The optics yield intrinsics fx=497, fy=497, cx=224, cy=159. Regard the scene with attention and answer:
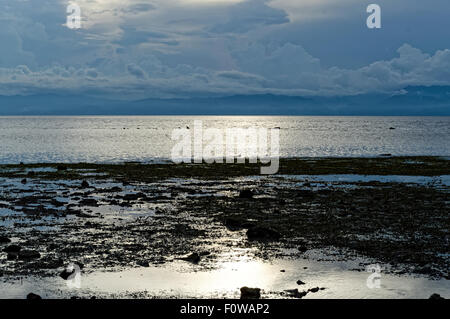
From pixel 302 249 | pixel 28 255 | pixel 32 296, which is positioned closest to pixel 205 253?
pixel 302 249

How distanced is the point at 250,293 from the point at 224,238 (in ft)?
28.7

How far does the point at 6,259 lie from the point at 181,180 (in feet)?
103

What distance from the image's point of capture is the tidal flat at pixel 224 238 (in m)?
19.1

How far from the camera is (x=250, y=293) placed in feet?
57.2

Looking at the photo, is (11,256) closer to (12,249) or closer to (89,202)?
(12,249)

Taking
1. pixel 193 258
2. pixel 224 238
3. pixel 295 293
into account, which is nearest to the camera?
pixel 295 293

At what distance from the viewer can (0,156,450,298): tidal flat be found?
19094 millimetres

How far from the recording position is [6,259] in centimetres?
2191

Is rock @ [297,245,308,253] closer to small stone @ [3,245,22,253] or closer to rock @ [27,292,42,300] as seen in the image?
rock @ [27,292,42,300]

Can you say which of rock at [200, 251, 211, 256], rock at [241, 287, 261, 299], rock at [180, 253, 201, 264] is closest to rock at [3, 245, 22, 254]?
rock at [180, 253, 201, 264]

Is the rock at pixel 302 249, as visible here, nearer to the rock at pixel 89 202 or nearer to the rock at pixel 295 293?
the rock at pixel 295 293
